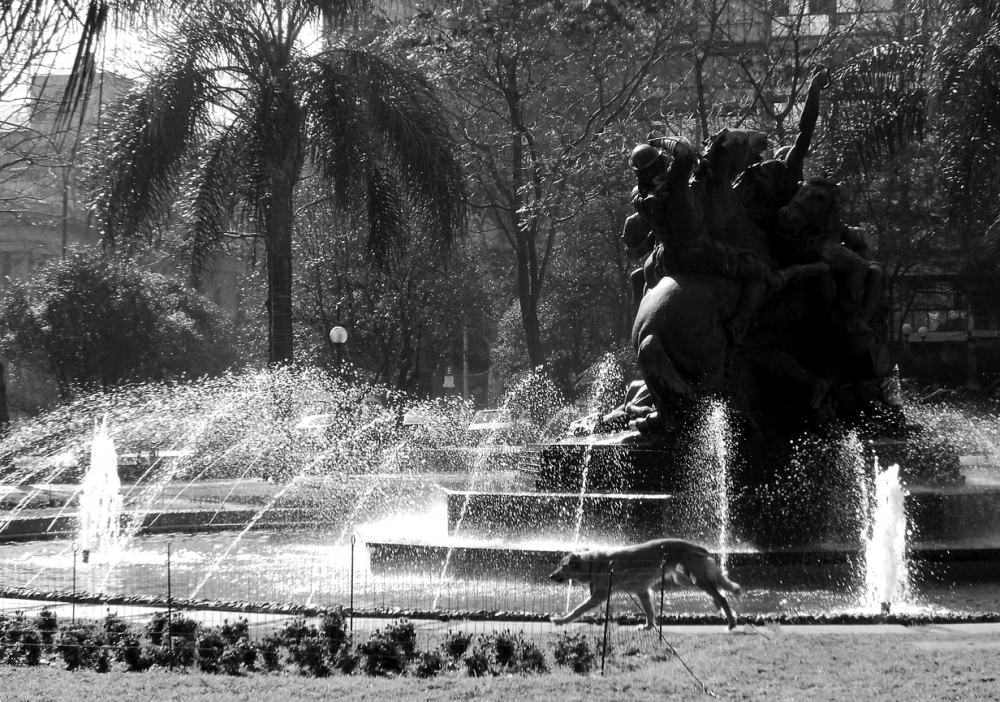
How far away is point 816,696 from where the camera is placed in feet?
18.2

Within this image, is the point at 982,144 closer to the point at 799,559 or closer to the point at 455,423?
the point at 799,559

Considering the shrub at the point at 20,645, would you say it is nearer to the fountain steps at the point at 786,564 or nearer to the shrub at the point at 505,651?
the shrub at the point at 505,651

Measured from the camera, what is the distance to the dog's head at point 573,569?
289 inches

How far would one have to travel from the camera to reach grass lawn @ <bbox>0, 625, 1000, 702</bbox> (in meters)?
5.57

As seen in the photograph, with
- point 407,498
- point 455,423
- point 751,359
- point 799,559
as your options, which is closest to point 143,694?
point 799,559

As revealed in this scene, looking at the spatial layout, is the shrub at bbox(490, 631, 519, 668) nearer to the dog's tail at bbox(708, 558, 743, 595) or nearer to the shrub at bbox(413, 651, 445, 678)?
the shrub at bbox(413, 651, 445, 678)

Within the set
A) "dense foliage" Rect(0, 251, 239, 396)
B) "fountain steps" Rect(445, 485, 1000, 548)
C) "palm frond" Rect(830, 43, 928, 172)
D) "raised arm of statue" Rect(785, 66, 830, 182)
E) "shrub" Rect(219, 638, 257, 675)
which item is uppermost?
"palm frond" Rect(830, 43, 928, 172)

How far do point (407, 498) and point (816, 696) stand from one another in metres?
11.8

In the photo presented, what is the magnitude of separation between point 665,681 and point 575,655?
567 millimetres

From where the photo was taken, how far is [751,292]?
34.8 ft

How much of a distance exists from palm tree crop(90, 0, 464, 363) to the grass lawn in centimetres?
1335

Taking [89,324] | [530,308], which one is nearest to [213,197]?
[530,308]

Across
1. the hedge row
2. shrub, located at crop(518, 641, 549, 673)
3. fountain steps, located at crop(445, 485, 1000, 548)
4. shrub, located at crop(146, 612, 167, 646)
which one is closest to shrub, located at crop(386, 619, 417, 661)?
Result: the hedge row

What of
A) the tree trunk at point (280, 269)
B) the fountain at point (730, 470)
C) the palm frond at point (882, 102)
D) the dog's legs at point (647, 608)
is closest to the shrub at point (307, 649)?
the fountain at point (730, 470)
